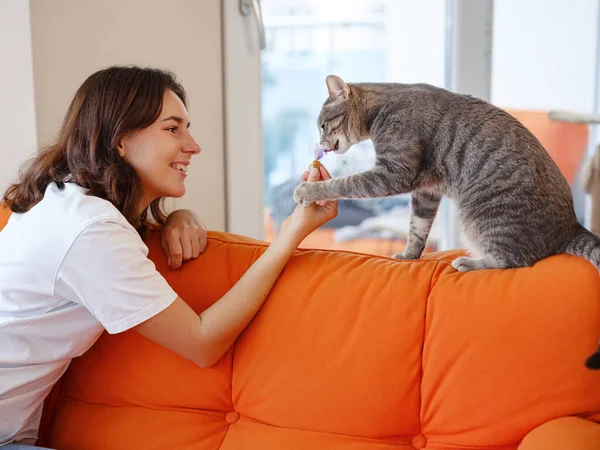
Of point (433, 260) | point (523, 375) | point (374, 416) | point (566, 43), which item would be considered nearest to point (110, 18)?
point (433, 260)

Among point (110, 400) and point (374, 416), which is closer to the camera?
point (374, 416)

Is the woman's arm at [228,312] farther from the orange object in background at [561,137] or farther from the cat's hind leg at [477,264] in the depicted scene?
the orange object in background at [561,137]

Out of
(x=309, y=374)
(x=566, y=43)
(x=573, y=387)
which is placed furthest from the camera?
(x=566, y=43)

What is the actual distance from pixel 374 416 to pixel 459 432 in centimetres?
15

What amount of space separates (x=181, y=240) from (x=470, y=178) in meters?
0.64

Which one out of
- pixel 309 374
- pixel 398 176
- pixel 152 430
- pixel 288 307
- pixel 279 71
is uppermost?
pixel 279 71

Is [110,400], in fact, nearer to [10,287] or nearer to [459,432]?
[10,287]

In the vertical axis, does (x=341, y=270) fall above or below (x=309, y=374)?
above

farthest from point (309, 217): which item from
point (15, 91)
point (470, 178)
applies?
point (15, 91)

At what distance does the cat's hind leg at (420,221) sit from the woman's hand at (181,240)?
0.46 m

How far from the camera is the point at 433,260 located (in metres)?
1.25

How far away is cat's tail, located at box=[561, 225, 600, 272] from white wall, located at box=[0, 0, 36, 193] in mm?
1480

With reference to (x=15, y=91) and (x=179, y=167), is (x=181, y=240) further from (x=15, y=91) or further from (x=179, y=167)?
(x=15, y=91)

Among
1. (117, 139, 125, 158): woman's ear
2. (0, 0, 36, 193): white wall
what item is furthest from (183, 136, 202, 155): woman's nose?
(0, 0, 36, 193): white wall
